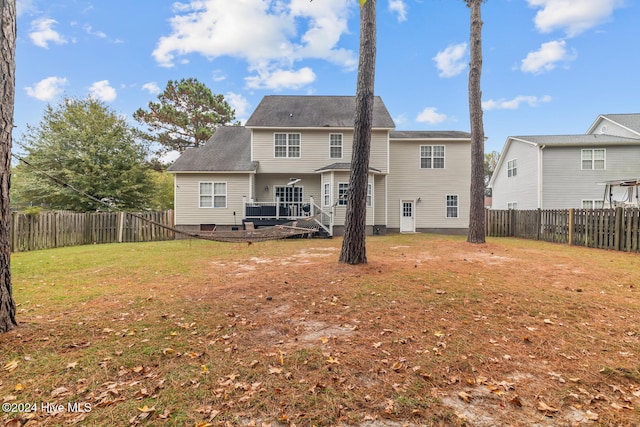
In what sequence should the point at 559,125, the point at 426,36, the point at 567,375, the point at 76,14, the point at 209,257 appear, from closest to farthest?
the point at 567,375 → the point at 209,257 → the point at 76,14 → the point at 426,36 → the point at 559,125

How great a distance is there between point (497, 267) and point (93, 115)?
2315cm

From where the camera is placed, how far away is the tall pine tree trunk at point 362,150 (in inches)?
247

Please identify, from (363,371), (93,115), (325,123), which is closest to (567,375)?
(363,371)

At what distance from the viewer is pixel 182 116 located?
83.6 ft

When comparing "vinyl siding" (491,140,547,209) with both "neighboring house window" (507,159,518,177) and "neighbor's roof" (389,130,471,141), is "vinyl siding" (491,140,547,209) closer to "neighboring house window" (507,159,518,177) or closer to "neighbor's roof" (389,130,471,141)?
"neighboring house window" (507,159,518,177)

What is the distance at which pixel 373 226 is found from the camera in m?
16.0

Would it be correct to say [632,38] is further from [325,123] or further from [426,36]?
[325,123]

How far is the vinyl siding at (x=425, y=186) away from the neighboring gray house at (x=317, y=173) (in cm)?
6

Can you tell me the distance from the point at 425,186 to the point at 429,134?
326cm

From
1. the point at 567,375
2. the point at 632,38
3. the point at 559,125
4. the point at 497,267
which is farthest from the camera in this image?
the point at 559,125

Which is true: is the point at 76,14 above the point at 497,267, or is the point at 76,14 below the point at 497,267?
→ above

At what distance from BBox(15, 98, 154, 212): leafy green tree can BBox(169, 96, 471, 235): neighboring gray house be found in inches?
198

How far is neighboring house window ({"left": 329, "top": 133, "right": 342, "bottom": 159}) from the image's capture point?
646 inches

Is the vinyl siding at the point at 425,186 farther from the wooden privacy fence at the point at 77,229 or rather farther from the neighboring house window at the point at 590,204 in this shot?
the wooden privacy fence at the point at 77,229
